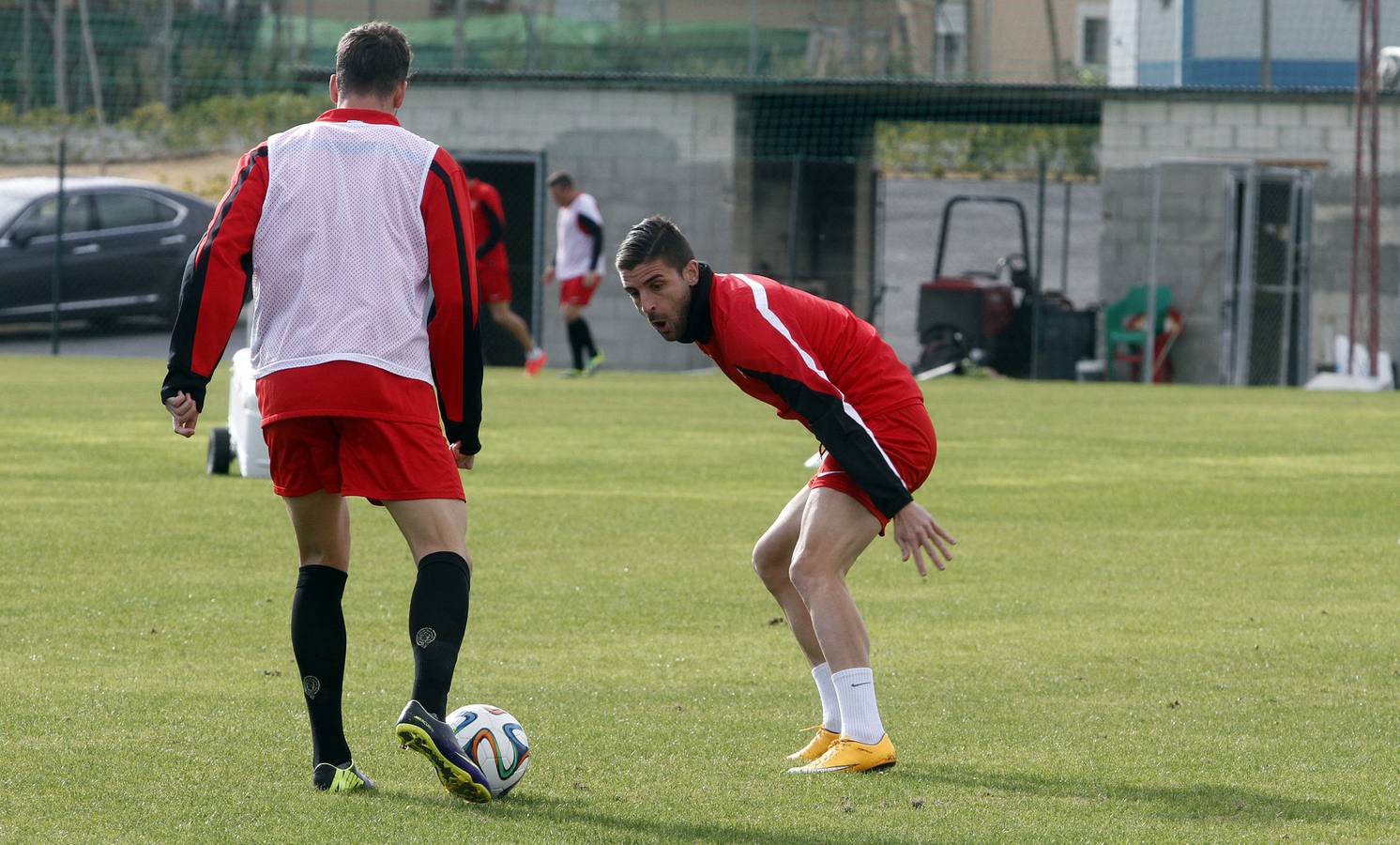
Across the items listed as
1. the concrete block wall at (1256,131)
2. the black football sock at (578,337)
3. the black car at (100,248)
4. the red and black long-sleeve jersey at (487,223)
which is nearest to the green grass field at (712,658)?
the red and black long-sleeve jersey at (487,223)

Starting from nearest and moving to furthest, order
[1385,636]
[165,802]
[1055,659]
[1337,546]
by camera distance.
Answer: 1. [165,802]
2. [1055,659]
3. [1385,636]
4. [1337,546]

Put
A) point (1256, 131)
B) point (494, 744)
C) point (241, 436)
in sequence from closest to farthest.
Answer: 1. point (494, 744)
2. point (241, 436)
3. point (1256, 131)

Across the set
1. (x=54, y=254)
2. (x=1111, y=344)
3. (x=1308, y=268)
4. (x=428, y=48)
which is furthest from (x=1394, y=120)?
(x=54, y=254)

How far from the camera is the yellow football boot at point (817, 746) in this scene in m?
5.18

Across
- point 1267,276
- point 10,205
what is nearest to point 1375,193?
point 1267,276

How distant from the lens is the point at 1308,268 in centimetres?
2423

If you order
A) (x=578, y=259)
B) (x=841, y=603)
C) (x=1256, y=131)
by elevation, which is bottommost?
(x=841, y=603)

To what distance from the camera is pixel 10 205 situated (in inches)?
1005

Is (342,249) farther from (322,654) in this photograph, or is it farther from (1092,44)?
(1092,44)

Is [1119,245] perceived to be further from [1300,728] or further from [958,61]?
[1300,728]

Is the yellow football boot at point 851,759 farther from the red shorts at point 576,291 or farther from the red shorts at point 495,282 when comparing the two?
the red shorts at point 576,291

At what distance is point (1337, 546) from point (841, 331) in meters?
5.16

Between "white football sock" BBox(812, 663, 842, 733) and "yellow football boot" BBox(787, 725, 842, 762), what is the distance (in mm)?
25

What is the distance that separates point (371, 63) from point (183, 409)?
0.91 metres
